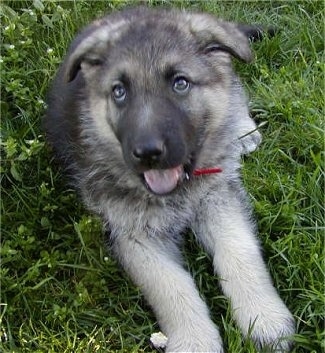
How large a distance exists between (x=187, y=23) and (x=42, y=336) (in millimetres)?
1724

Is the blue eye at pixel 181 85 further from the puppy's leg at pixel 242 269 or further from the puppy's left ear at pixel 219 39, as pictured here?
the puppy's leg at pixel 242 269

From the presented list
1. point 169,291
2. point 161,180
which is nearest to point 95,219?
point 161,180

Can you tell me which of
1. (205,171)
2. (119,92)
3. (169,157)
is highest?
(119,92)

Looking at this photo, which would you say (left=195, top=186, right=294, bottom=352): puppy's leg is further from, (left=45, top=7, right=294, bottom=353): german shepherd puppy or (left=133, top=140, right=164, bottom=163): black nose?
(left=133, top=140, right=164, bottom=163): black nose

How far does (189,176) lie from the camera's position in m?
3.87

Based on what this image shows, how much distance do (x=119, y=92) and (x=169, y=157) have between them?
0.47 m

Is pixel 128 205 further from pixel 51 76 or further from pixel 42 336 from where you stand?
pixel 51 76

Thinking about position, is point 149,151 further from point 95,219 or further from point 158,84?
point 95,219

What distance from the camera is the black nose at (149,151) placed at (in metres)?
3.33

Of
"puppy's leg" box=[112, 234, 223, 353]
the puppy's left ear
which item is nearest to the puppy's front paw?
"puppy's leg" box=[112, 234, 223, 353]

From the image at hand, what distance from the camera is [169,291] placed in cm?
365

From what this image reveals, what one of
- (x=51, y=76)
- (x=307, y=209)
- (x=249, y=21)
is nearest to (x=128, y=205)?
(x=307, y=209)

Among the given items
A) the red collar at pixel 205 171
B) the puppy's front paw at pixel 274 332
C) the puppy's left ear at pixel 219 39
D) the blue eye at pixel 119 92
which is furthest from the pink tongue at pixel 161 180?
the puppy's front paw at pixel 274 332

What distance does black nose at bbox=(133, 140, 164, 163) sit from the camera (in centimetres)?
333
